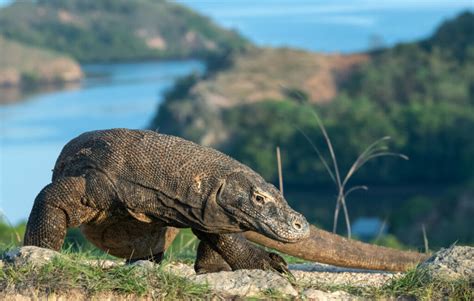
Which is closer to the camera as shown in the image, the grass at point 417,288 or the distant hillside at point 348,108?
the grass at point 417,288

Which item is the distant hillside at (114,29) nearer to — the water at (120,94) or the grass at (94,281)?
the water at (120,94)

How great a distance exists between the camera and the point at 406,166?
70375 mm

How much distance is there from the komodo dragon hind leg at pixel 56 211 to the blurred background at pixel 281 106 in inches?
333

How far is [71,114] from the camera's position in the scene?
9456cm

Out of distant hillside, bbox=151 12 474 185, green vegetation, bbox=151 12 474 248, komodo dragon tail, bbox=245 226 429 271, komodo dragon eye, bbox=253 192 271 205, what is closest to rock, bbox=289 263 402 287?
komodo dragon tail, bbox=245 226 429 271

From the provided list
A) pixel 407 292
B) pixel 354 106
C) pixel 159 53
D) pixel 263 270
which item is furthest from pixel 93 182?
pixel 159 53

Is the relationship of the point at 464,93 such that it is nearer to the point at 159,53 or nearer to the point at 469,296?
the point at 159,53

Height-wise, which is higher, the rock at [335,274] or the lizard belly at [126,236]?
Result: the lizard belly at [126,236]

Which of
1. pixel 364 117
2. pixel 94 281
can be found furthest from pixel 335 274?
pixel 364 117

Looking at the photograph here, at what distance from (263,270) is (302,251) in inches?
52.4

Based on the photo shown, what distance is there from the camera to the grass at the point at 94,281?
5.30 m

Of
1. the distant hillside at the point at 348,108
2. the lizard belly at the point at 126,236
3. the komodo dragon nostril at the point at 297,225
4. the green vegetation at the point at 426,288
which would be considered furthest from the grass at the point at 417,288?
the distant hillside at the point at 348,108

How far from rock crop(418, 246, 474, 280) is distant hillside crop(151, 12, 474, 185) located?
2261 inches

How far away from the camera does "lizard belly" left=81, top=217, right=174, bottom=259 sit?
20.6 feet
